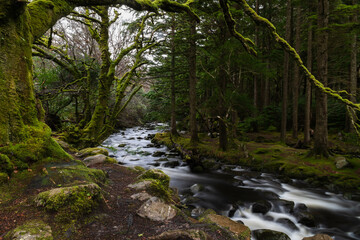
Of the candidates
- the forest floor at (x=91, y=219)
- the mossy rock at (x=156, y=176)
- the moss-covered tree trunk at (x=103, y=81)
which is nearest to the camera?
the forest floor at (x=91, y=219)

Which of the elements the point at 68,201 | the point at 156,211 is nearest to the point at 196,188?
the point at 156,211

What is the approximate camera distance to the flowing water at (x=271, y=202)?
5.78m

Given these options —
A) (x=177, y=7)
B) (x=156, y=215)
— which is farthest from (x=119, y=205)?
(x=177, y=7)

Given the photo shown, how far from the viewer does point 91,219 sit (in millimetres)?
2605

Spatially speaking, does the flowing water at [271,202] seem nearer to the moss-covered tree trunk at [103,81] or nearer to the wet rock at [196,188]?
the wet rock at [196,188]

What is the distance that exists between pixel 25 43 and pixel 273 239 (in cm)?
636

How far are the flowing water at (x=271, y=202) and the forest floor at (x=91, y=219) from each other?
11.4 ft

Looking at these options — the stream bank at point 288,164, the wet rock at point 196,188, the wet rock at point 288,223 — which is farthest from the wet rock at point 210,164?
the wet rock at point 288,223

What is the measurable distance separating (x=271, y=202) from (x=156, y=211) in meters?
5.33

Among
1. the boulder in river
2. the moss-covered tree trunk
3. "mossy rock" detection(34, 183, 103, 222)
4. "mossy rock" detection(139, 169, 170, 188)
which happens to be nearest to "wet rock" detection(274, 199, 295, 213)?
the boulder in river

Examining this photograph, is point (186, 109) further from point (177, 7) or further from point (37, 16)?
point (37, 16)

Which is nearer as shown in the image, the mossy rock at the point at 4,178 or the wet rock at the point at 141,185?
the mossy rock at the point at 4,178

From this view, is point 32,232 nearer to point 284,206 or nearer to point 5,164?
point 5,164

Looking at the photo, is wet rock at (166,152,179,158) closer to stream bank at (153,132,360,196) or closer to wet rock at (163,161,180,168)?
stream bank at (153,132,360,196)
